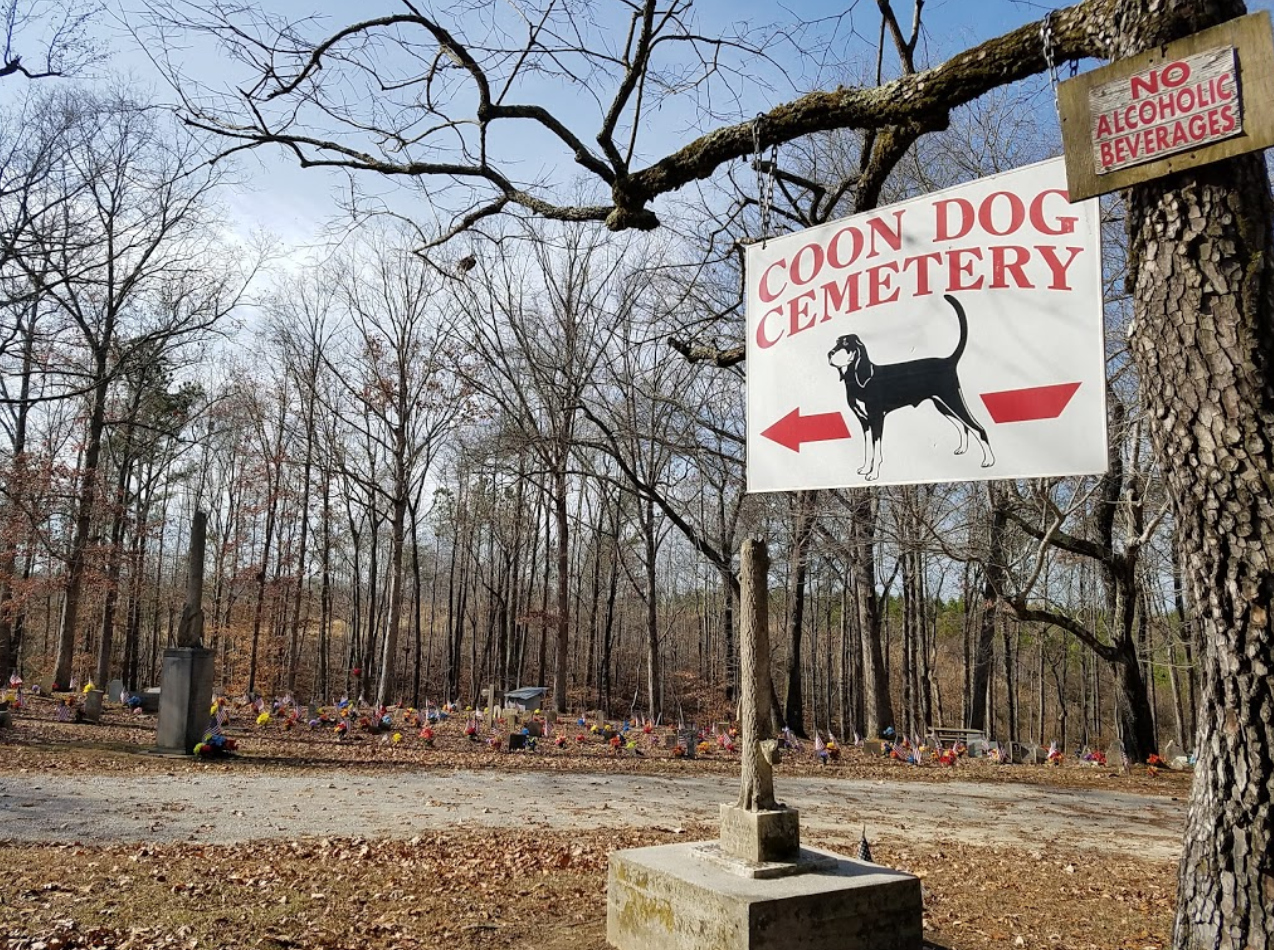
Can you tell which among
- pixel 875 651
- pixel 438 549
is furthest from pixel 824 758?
pixel 438 549

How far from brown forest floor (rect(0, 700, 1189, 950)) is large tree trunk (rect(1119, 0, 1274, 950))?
2140 mm

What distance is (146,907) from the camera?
460 centimetres

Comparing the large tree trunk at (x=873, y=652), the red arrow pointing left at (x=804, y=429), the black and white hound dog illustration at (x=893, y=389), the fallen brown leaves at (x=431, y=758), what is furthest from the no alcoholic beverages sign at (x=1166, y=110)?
the large tree trunk at (x=873, y=652)

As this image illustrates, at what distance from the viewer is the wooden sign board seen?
7.55 feet

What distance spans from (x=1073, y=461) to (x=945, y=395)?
1.47 ft

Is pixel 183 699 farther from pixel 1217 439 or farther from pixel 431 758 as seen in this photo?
pixel 1217 439

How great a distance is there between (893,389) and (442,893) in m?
4.04

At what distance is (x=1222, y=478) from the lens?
2363 millimetres

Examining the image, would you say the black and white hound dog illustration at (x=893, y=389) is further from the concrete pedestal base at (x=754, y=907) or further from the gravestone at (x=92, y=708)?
the gravestone at (x=92, y=708)

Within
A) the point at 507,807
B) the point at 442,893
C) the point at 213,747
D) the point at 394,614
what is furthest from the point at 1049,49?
the point at 394,614

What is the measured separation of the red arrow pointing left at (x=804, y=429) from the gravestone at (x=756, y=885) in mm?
782

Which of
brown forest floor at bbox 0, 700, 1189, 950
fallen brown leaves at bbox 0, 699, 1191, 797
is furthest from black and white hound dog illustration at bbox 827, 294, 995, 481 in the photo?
fallen brown leaves at bbox 0, 699, 1191, 797

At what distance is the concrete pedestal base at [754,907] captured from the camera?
10.7ft

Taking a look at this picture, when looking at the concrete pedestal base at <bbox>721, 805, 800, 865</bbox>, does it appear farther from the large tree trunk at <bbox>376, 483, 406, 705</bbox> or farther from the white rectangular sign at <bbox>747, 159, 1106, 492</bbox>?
the large tree trunk at <bbox>376, 483, 406, 705</bbox>
